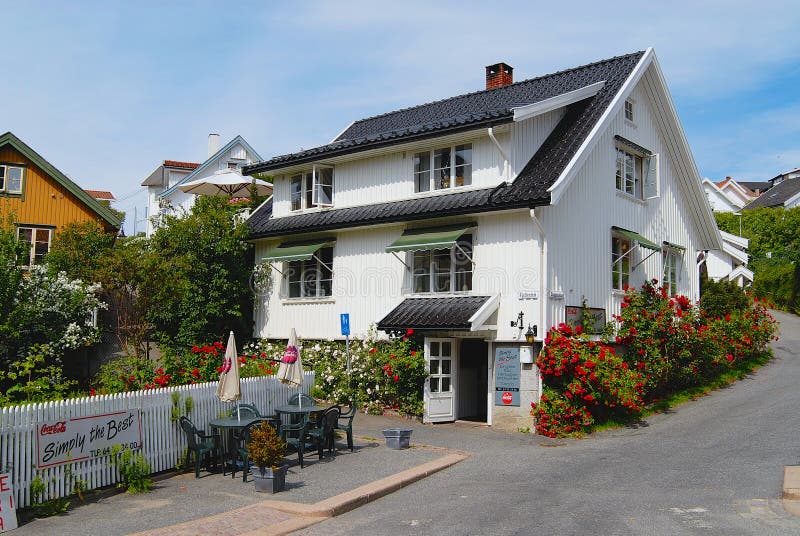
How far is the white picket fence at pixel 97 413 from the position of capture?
10.2 m

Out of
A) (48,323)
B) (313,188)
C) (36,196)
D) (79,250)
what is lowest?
(48,323)

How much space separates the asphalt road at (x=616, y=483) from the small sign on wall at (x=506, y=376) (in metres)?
0.89

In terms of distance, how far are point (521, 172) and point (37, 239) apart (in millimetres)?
17703

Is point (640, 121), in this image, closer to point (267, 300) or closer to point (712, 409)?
point (712, 409)

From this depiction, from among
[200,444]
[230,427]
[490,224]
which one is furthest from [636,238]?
[200,444]

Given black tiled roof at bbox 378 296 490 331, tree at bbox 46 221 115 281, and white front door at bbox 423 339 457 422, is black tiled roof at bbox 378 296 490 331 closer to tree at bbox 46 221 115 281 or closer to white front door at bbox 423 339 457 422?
white front door at bbox 423 339 457 422

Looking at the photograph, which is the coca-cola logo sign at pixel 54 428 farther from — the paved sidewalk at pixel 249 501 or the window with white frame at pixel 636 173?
the window with white frame at pixel 636 173

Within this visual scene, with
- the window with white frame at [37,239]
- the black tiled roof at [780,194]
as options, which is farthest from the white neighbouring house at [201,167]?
the black tiled roof at [780,194]

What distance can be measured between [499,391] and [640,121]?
10.0 meters

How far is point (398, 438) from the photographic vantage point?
14.6 meters

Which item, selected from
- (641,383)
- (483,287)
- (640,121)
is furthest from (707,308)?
(483,287)

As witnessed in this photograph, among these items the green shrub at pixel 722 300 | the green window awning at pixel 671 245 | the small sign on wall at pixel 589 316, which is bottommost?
the small sign on wall at pixel 589 316

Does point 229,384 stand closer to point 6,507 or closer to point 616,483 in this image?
point 6,507

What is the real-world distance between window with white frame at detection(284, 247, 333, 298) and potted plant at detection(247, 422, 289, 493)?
10296 mm
